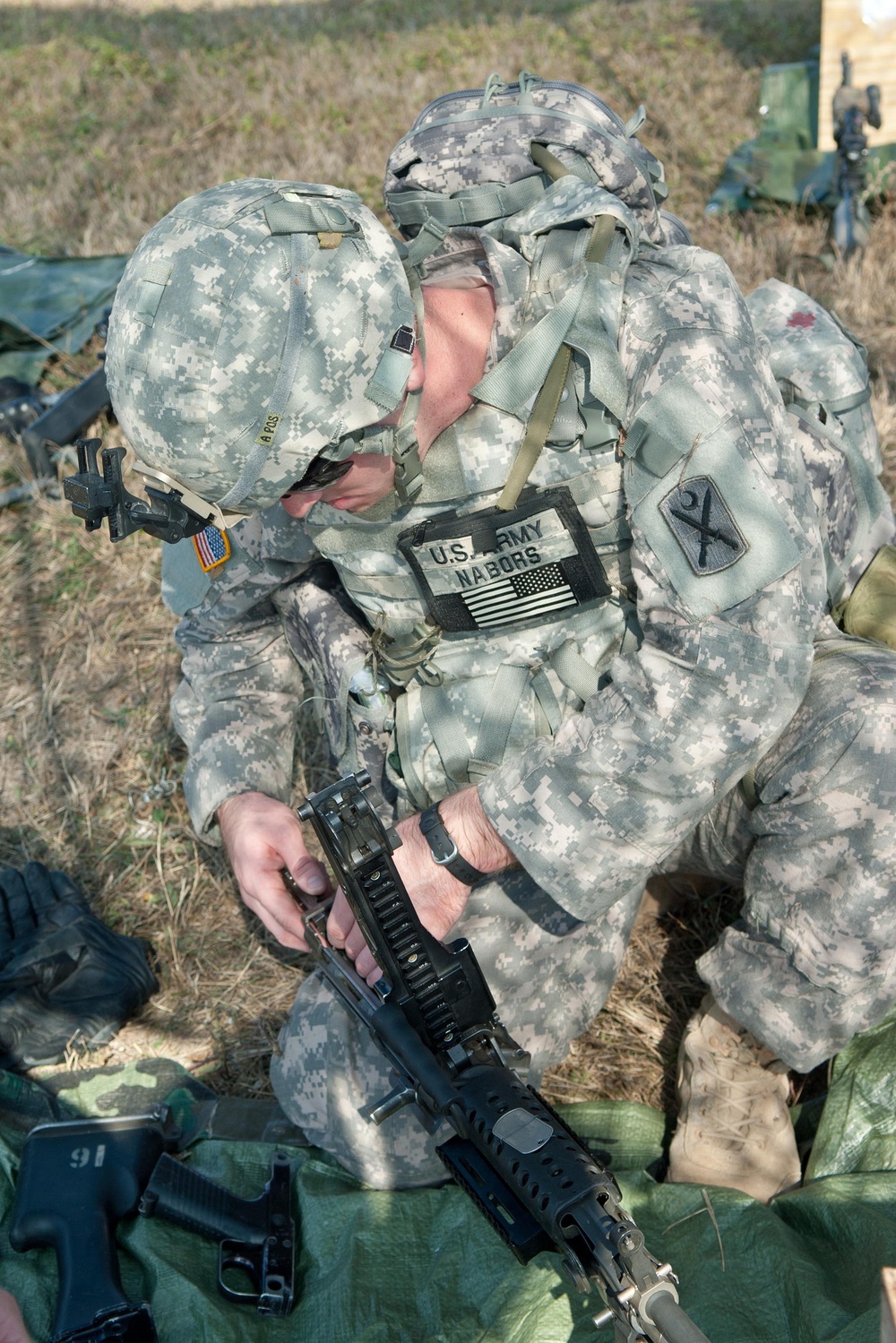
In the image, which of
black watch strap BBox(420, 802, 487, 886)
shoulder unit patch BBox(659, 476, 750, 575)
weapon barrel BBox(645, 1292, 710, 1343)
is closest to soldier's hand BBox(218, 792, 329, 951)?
black watch strap BBox(420, 802, 487, 886)

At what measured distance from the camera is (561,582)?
9.02ft

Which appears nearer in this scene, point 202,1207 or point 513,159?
point 202,1207

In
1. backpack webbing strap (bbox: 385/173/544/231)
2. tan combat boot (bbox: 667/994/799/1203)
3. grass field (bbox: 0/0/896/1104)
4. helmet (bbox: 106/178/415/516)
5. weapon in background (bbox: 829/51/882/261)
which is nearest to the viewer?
helmet (bbox: 106/178/415/516)

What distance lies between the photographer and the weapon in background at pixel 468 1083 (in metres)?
1.94

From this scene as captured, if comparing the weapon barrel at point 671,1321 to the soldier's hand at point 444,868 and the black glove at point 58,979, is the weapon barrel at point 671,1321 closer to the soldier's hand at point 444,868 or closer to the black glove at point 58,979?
the soldier's hand at point 444,868

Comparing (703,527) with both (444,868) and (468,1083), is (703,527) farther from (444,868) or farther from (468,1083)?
(468,1083)

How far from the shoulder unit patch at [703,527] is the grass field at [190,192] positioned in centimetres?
140

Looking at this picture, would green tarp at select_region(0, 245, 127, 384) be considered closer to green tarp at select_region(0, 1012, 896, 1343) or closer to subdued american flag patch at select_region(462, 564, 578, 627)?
subdued american flag patch at select_region(462, 564, 578, 627)

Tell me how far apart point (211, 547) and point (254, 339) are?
1.00m

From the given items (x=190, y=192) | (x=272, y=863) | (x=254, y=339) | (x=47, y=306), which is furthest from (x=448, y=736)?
(x=190, y=192)

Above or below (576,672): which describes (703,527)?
above

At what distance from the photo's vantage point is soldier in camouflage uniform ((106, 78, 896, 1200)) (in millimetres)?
2357

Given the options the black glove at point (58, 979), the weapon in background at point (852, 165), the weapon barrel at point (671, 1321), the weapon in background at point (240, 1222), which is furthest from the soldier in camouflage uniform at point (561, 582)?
the weapon in background at point (852, 165)

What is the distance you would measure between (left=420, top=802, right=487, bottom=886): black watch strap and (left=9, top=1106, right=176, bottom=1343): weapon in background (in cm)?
110
